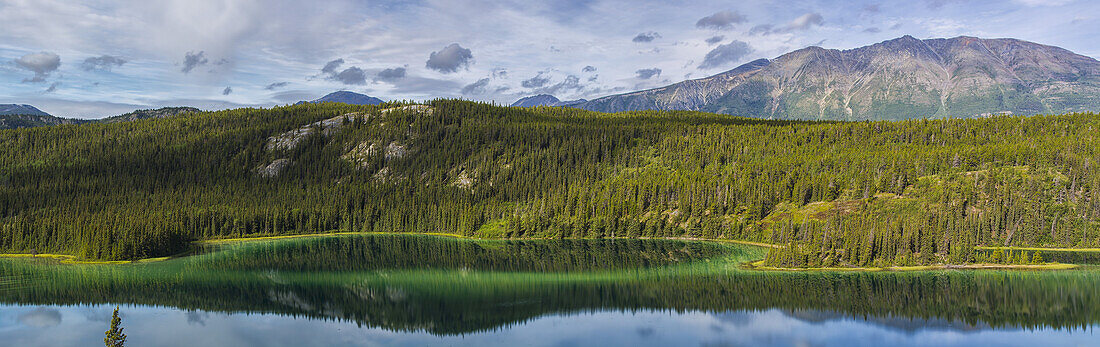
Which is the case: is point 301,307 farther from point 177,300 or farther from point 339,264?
point 339,264

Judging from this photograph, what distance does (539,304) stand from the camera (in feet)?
304

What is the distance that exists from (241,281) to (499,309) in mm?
54039

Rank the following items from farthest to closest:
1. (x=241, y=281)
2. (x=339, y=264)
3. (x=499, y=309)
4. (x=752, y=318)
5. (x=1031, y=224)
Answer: (x=1031, y=224) < (x=339, y=264) < (x=241, y=281) < (x=499, y=309) < (x=752, y=318)

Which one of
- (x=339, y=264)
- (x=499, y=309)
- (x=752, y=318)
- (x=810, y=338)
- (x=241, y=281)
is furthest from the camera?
(x=339, y=264)

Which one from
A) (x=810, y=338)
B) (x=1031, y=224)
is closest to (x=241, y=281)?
(x=810, y=338)

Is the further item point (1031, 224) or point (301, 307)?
point (1031, 224)

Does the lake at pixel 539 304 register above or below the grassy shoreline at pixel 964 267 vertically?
above

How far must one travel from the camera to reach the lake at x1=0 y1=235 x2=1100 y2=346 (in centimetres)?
7588

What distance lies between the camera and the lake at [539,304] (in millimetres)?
75875

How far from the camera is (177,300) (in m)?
99.6

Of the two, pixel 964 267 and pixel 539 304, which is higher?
pixel 539 304

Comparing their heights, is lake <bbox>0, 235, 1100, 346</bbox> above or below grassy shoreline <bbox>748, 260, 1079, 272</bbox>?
above

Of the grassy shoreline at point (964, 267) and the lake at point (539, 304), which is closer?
the lake at point (539, 304)

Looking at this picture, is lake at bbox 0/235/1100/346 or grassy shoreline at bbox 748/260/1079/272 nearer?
lake at bbox 0/235/1100/346
